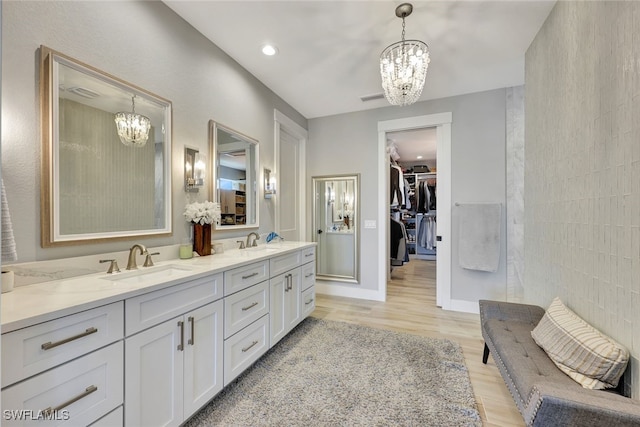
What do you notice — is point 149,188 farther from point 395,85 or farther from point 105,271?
point 395,85

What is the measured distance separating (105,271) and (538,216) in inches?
128

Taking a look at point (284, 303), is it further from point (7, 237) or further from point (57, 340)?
point (7, 237)

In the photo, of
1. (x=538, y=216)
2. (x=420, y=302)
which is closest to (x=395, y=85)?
(x=538, y=216)

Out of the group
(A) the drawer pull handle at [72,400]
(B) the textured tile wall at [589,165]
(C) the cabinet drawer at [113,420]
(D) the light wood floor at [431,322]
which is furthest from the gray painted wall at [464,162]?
(A) the drawer pull handle at [72,400]

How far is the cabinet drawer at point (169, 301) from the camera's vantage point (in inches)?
54.4

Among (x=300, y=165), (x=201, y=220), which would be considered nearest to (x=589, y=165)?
(x=201, y=220)

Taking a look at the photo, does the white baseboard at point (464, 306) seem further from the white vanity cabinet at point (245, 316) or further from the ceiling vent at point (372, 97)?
the ceiling vent at point (372, 97)

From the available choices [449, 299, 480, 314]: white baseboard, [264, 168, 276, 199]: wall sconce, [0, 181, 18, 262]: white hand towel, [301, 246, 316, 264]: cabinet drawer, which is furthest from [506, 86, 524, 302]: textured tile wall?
[0, 181, 18, 262]: white hand towel

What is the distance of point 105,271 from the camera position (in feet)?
5.76

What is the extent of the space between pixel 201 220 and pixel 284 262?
2.76 feet

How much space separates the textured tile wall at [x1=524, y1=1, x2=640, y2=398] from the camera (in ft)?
4.46

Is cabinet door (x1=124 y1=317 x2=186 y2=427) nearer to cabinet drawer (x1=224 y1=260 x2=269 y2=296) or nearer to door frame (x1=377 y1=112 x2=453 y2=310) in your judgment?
cabinet drawer (x1=224 y1=260 x2=269 y2=296)

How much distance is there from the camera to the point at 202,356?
1.75m

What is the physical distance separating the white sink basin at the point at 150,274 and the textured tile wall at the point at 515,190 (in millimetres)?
3538
